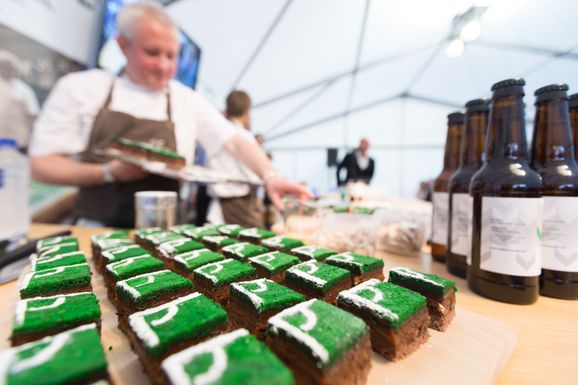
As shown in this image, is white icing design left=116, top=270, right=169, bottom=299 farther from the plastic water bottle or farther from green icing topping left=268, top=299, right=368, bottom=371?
the plastic water bottle

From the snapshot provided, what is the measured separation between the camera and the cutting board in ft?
1.40

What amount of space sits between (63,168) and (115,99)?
22.0 inches

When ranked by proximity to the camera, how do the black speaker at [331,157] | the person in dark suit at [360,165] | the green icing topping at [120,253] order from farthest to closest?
the black speaker at [331,157]
the person in dark suit at [360,165]
the green icing topping at [120,253]

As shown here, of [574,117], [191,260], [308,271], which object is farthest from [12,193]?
[574,117]

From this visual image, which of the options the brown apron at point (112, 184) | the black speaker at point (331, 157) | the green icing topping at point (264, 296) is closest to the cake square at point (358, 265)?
the green icing topping at point (264, 296)

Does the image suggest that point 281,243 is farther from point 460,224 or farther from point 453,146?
point 453,146

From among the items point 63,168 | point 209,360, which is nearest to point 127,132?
point 63,168

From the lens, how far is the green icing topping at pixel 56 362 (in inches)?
12.1

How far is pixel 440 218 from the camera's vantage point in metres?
1.00

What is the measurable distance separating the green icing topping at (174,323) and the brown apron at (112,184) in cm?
158

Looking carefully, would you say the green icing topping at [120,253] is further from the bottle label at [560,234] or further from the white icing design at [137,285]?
the bottle label at [560,234]

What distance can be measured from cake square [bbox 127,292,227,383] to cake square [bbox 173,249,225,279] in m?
0.24

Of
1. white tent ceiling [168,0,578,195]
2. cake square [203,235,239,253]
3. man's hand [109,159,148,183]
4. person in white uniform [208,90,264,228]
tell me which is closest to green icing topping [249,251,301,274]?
cake square [203,235,239,253]

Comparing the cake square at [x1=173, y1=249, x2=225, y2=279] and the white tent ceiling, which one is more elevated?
the white tent ceiling
